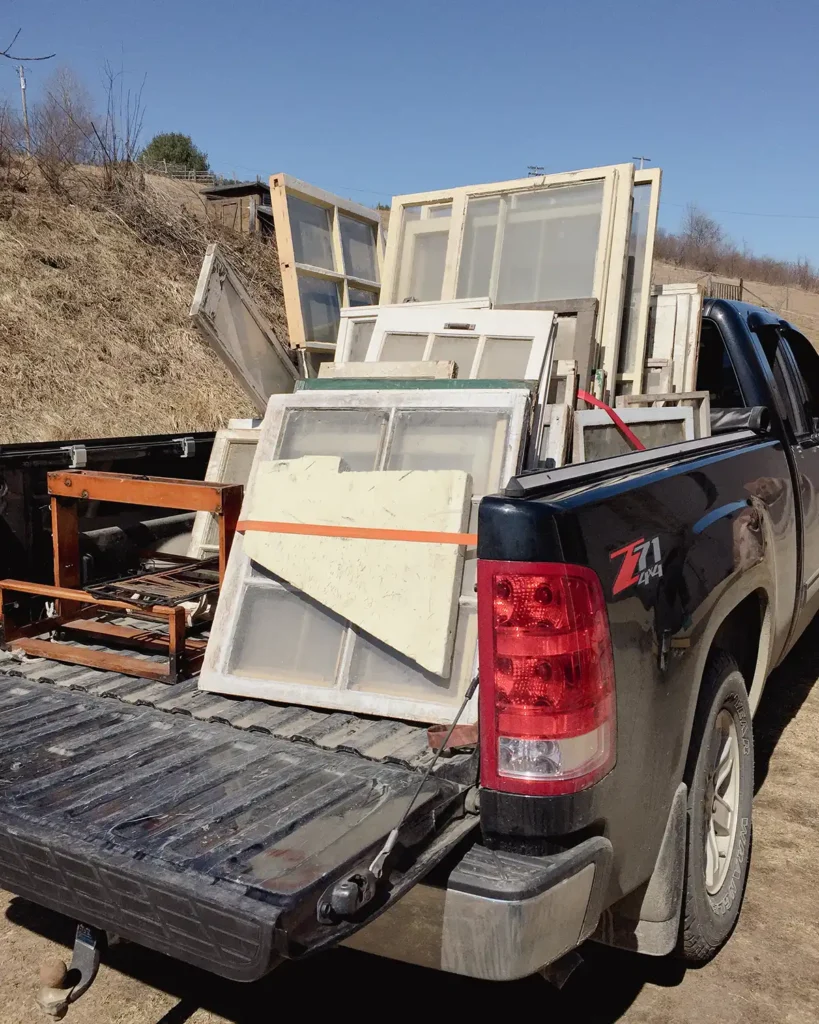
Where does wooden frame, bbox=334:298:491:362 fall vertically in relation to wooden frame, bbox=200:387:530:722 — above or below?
above

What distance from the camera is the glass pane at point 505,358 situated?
3.99 meters

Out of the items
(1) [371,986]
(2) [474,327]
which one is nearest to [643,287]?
(2) [474,327]

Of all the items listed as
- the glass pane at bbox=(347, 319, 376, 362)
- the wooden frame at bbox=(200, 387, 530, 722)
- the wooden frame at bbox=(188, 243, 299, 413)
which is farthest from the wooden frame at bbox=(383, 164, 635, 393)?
the wooden frame at bbox=(200, 387, 530, 722)

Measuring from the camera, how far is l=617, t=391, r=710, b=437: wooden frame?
3.90 meters

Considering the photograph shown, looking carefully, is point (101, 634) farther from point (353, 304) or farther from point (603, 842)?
point (353, 304)

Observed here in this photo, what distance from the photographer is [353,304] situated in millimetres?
5816

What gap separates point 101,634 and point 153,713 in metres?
0.78

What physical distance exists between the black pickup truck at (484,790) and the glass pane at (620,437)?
105cm

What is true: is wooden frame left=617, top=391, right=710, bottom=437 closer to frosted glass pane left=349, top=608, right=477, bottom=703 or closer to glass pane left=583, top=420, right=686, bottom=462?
glass pane left=583, top=420, right=686, bottom=462

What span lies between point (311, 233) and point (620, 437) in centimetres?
278

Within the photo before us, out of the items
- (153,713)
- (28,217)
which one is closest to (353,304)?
(153,713)

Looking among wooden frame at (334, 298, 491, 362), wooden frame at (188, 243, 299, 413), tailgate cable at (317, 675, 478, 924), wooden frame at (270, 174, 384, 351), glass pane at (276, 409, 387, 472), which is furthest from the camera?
wooden frame at (270, 174, 384, 351)

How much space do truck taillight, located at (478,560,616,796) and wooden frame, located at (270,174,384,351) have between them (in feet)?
12.5

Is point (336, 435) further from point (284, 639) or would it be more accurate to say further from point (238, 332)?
point (238, 332)
